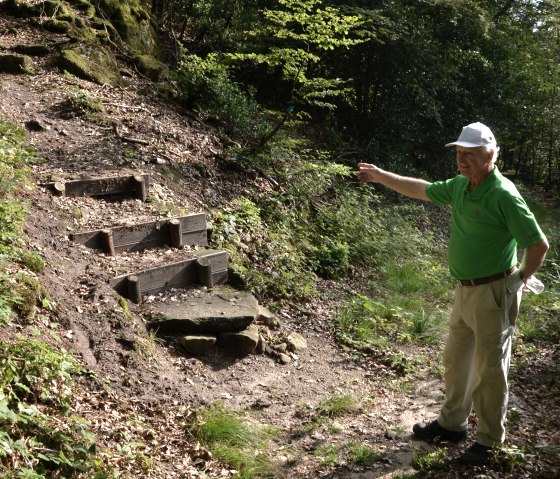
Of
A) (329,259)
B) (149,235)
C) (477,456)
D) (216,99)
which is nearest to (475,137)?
(477,456)

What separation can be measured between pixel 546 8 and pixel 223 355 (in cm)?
1626

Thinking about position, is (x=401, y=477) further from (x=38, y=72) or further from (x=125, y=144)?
(x=38, y=72)

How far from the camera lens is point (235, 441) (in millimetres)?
4305

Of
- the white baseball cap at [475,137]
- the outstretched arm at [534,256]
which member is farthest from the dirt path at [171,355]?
the white baseball cap at [475,137]

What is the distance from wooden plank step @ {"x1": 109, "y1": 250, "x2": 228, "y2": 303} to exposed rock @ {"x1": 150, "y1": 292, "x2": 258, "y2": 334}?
10.3 inches

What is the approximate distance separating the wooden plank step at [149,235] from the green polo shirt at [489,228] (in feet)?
11.4

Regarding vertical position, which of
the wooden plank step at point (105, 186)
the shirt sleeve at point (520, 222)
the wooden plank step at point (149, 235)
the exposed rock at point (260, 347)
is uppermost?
the shirt sleeve at point (520, 222)

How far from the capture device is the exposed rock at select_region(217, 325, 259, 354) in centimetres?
573

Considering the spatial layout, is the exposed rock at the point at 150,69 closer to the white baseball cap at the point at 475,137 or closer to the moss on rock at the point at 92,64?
the moss on rock at the point at 92,64

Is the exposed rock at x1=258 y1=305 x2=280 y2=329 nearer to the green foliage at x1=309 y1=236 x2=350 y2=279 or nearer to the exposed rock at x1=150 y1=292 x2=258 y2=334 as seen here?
the exposed rock at x1=150 y1=292 x2=258 y2=334

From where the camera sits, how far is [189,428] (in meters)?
4.35

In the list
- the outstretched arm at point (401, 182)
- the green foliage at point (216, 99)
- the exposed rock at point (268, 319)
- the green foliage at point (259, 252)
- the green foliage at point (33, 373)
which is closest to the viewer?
the green foliage at point (33, 373)

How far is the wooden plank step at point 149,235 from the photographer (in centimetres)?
617

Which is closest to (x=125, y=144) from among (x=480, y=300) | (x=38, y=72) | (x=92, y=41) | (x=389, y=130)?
(x=38, y=72)
